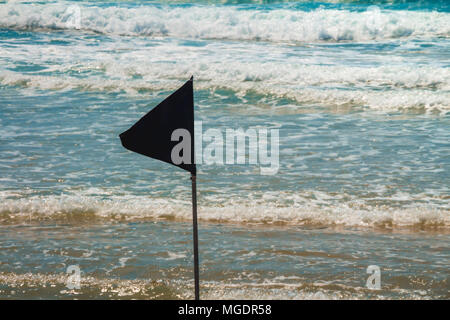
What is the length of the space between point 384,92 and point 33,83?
673 cm

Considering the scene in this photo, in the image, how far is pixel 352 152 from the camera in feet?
27.9

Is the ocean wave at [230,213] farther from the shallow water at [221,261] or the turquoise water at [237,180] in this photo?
the shallow water at [221,261]

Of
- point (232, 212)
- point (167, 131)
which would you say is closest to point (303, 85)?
point (232, 212)

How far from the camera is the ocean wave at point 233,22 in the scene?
2247 cm

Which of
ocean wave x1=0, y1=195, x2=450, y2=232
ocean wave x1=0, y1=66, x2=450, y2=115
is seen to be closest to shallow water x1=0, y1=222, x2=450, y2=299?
ocean wave x1=0, y1=195, x2=450, y2=232

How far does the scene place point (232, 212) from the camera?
247 inches

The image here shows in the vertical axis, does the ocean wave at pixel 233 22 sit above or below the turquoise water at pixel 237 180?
above

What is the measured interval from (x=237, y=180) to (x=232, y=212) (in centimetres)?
114

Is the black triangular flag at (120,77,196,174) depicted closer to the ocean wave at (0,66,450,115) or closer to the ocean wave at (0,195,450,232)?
the ocean wave at (0,195,450,232)

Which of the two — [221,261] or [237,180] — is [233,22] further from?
[221,261]

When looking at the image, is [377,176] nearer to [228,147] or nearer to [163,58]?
[228,147]

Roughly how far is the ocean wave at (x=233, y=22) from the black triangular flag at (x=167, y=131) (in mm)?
19388

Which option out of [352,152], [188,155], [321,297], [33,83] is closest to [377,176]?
[352,152]

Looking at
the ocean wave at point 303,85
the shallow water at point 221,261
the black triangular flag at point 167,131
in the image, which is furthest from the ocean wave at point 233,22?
the black triangular flag at point 167,131
